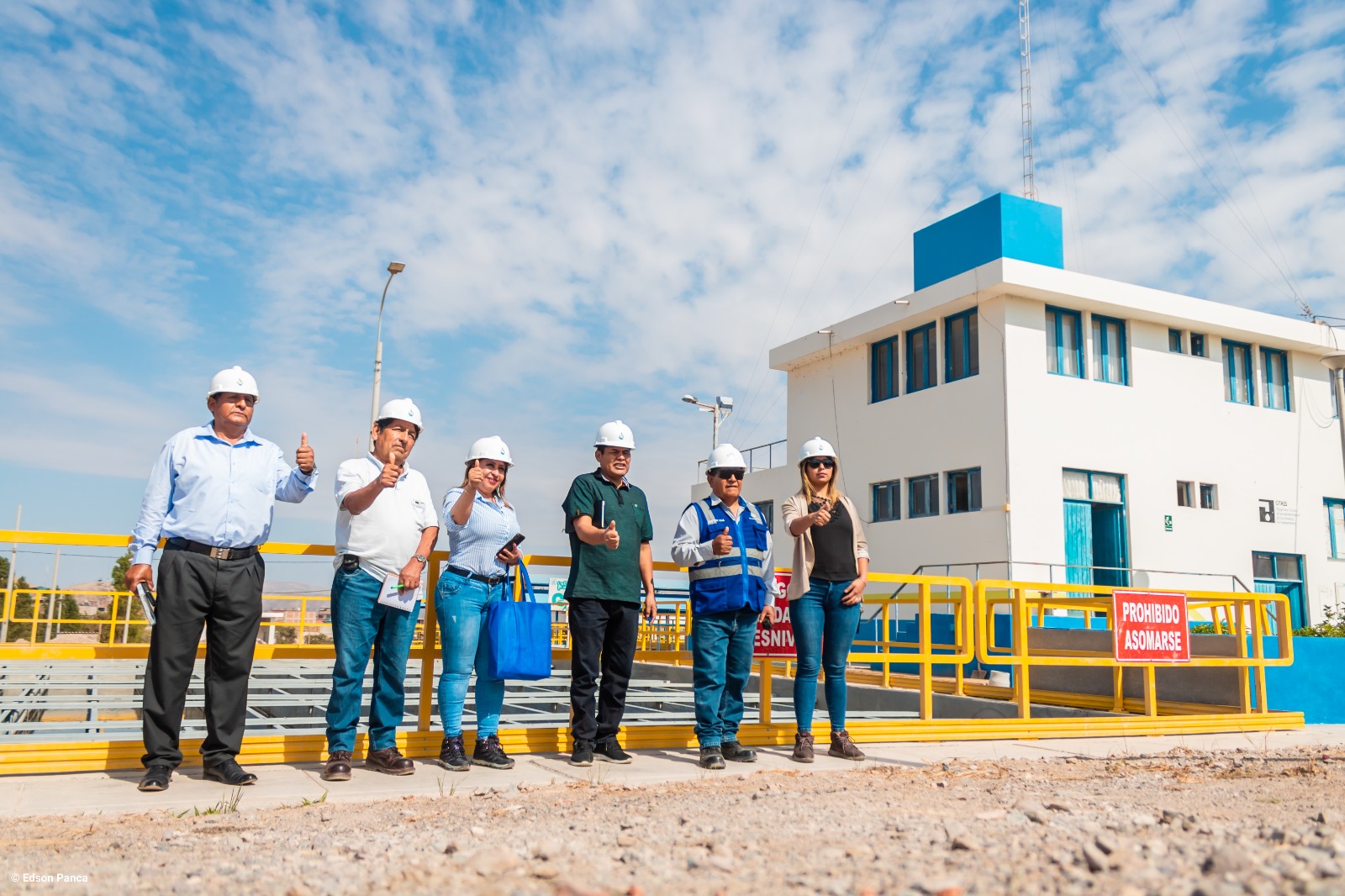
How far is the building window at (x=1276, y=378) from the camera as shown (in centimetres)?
2331

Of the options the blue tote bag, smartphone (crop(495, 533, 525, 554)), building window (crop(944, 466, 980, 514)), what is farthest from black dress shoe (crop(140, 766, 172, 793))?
building window (crop(944, 466, 980, 514))

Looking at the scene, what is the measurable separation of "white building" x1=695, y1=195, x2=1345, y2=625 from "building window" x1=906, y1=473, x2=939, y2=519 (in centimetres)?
5

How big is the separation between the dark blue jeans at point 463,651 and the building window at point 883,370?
18.0 m

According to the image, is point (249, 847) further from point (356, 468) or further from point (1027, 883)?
point (1027, 883)

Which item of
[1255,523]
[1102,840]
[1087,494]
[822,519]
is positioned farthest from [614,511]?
[1255,523]

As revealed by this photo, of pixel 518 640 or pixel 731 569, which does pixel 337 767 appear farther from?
pixel 731 569

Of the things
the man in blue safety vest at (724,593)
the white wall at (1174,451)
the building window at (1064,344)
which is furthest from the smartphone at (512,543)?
the building window at (1064,344)

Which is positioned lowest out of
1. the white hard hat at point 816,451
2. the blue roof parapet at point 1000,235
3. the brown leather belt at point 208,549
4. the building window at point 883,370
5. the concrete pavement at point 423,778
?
the concrete pavement at point 423,778

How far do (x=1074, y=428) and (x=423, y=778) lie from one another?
58.2ft

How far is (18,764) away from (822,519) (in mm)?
4549

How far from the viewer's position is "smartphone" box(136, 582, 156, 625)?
4840 millimetres

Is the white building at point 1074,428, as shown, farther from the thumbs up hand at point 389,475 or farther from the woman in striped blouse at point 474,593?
the thumbs up hand at point 389,475

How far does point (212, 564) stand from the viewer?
505 cm

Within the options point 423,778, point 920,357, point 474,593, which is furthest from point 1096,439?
point 423,778
